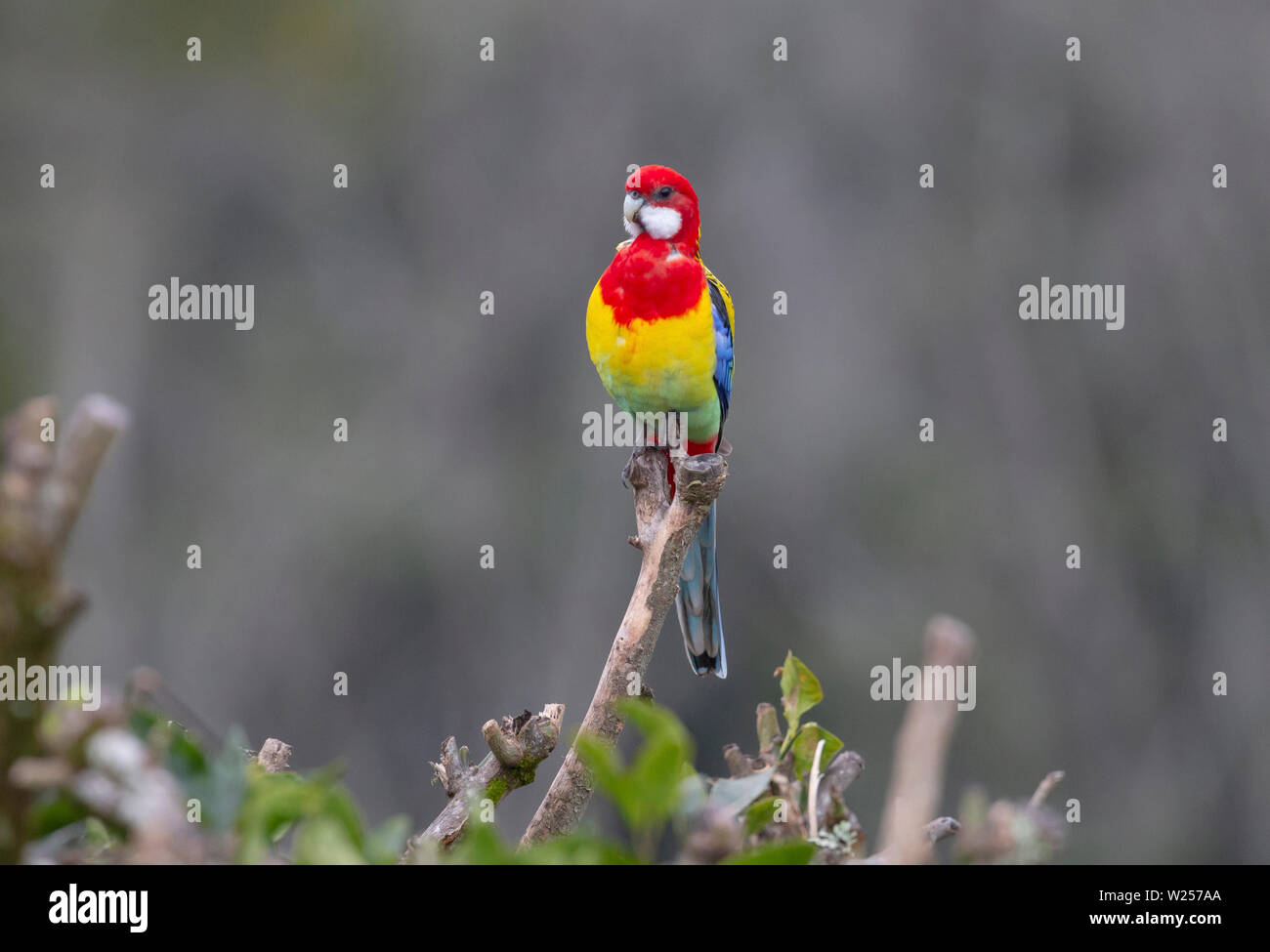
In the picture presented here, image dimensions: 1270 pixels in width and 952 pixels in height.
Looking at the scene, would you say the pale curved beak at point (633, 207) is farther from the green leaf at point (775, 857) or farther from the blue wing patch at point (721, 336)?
the green leaf at point (775, 857)

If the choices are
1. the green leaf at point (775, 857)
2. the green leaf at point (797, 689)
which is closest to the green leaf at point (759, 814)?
the green leaf at point (797, 689)

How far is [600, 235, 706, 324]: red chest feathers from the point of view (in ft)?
11.6

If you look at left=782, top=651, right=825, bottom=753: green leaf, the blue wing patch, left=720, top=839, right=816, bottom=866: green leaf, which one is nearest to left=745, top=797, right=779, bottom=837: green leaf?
left=782, top=651, right=825, bottom=753: green leaf

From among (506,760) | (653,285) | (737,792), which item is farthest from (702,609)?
(737,792)

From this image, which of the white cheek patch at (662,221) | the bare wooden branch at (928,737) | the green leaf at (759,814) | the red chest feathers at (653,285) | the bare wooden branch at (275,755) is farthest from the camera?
the white cheek patch at (662,221)

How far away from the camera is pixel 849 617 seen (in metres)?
8.02

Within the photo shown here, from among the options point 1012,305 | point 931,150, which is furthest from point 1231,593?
point 931,150

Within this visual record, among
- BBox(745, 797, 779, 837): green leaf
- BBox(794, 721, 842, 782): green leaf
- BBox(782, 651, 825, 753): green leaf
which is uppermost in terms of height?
BBox(782, 651, 825, 753): green leaf

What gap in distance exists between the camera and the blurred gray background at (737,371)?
8055mm

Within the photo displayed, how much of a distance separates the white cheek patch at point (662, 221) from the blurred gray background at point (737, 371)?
4360 mm

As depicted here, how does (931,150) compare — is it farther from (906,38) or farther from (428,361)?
(428,361)

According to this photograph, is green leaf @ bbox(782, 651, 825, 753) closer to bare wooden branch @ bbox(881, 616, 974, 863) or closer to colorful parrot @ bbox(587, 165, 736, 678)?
bare wooden branch @ bbox(881, 616, 974, 863)

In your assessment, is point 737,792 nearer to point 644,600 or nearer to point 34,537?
point 34,537

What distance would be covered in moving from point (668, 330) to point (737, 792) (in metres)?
2.35
